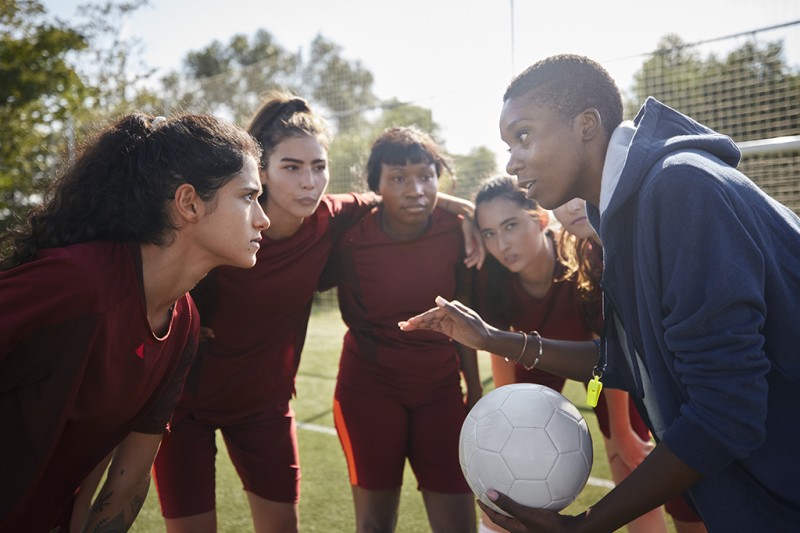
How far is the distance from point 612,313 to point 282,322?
1.83 metres

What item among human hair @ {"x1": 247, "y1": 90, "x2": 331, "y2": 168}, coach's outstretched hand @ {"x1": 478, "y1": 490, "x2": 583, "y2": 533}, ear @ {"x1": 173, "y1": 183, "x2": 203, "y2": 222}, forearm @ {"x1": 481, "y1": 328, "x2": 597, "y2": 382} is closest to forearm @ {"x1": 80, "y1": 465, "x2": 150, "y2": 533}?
ear @ {"x1": 173, "y1": 183, "x2": 203, "y2": 222}

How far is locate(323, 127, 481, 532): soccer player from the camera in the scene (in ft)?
10.5

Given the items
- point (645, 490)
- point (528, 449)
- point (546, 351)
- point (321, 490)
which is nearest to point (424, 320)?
point (546, 351)

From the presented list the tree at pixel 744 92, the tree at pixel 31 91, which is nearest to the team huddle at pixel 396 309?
the tree at pixel 744 92

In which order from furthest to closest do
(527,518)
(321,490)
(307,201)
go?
(321,490)
(307,201)
(527,518)

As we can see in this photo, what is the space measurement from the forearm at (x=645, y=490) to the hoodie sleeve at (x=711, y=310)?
5 cm

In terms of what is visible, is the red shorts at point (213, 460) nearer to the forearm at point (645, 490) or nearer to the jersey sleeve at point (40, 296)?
the jersey sleeve at point (40, 296)

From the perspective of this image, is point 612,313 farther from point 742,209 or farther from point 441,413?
point 441,413

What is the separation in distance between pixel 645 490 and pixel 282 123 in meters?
2.50

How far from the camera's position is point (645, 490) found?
1650 mm

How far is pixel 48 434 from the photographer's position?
1.77 meters

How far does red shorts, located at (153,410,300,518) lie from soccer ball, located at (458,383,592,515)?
1353 mm

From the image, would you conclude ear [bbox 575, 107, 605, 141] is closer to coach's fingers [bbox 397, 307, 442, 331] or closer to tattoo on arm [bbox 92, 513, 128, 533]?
coach's fingers [bbox 397, 307, 442, 331]

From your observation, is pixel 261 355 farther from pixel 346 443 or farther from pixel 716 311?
pixel 716 311
